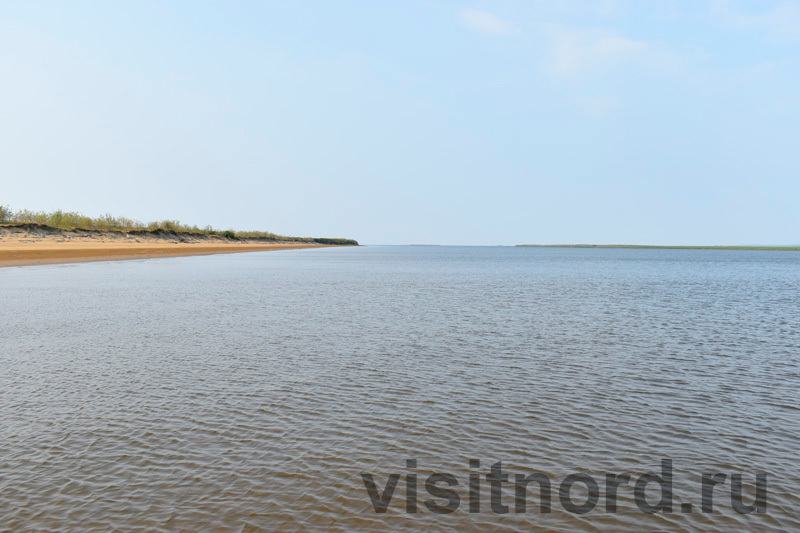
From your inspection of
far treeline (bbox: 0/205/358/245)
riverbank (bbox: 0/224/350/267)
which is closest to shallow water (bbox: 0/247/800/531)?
riverbank (bbox: 0/224/350/267)

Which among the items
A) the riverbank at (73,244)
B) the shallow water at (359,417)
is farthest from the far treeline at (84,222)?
the shallow water at (359,417)

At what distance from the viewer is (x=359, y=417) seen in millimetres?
10625

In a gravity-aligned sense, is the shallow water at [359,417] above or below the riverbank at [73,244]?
below

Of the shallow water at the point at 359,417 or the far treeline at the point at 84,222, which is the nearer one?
the shallow water at the point at 359,417

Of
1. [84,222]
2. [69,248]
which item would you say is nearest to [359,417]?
[69,248]

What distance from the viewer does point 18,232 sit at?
91.5 meters

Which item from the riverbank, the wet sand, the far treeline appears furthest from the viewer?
the far treeline

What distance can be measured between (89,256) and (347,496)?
8876 cm

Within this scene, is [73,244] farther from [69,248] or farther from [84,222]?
[84,222]

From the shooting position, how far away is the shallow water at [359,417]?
6969 millimetres

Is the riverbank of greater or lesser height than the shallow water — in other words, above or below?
above

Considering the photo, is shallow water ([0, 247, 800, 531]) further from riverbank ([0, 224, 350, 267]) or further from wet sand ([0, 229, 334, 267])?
riverbank ([0, 224, 350, 267])

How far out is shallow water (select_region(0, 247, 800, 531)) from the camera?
697cm

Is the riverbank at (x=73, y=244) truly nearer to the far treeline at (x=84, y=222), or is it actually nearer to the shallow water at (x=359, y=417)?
the far treeline at (x=84, y=222)
